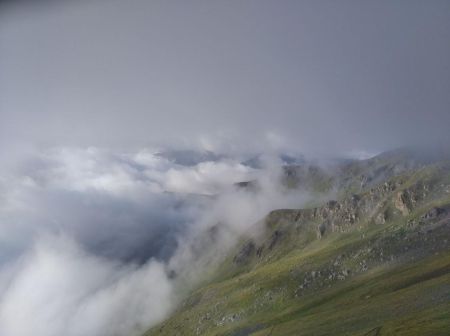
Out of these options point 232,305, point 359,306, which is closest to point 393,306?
point 359,306

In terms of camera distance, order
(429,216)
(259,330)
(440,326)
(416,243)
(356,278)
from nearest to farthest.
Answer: (440,326) → (259,330) → (356,278) → (416,243) → (429,216)

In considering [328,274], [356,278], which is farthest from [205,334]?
[356,278]

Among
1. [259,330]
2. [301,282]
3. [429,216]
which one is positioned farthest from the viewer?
[429,216]

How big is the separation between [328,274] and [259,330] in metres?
40.9

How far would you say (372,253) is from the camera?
154 meters

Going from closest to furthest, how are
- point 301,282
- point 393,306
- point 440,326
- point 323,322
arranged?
point 440,326, point 393,306, point 323,322, point 301,282

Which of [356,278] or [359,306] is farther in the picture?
[356,278]

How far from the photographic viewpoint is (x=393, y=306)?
276ft

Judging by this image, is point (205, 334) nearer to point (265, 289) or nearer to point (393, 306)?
point (265, 289)

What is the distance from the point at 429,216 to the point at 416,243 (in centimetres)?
2953

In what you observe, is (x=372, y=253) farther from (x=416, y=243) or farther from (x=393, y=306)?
(x=393, y=306)

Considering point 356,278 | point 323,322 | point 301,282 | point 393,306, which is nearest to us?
point 393,306

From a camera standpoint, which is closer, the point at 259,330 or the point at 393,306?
the point at 393,306

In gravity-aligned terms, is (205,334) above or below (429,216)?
below
